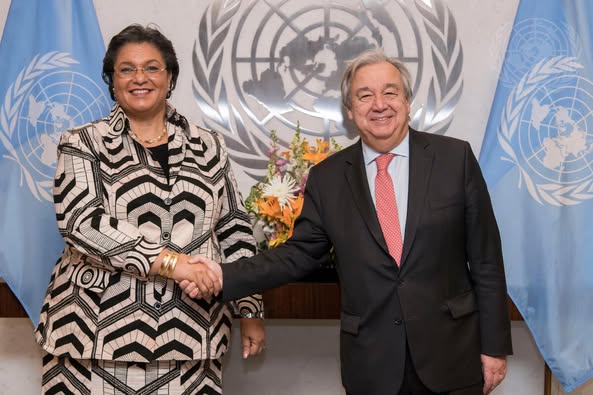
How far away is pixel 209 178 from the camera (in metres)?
2.23

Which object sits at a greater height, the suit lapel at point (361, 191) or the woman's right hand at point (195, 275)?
the suit lapel at point (361, 191)

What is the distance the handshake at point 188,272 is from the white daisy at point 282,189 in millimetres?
586

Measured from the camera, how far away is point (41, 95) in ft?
9.77

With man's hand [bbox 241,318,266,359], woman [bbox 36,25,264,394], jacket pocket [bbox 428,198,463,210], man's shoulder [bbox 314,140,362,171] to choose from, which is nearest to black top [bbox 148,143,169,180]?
woman [bbox 36,25,264,394]

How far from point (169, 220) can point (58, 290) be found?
16.2 inches

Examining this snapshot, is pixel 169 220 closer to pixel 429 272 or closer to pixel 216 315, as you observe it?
pixel 216 315

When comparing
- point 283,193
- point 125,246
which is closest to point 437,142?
point 283,193

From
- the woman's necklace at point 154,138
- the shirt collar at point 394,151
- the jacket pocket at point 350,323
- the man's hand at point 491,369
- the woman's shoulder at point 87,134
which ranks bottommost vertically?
the man's hand at point 491,369

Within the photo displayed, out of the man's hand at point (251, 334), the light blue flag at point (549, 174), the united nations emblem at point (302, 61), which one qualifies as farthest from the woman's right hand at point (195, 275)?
the light blue flag at point (549, 174)

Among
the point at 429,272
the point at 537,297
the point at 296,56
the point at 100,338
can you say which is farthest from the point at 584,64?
the point at 100,338

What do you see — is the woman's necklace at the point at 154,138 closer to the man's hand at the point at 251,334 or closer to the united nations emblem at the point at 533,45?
the man's hand at the point at 251,334

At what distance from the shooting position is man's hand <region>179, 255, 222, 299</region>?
205 centimetres

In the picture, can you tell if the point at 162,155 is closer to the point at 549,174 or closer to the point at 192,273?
the point at 192,273

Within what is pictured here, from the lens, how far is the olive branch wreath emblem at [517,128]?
282 cm
